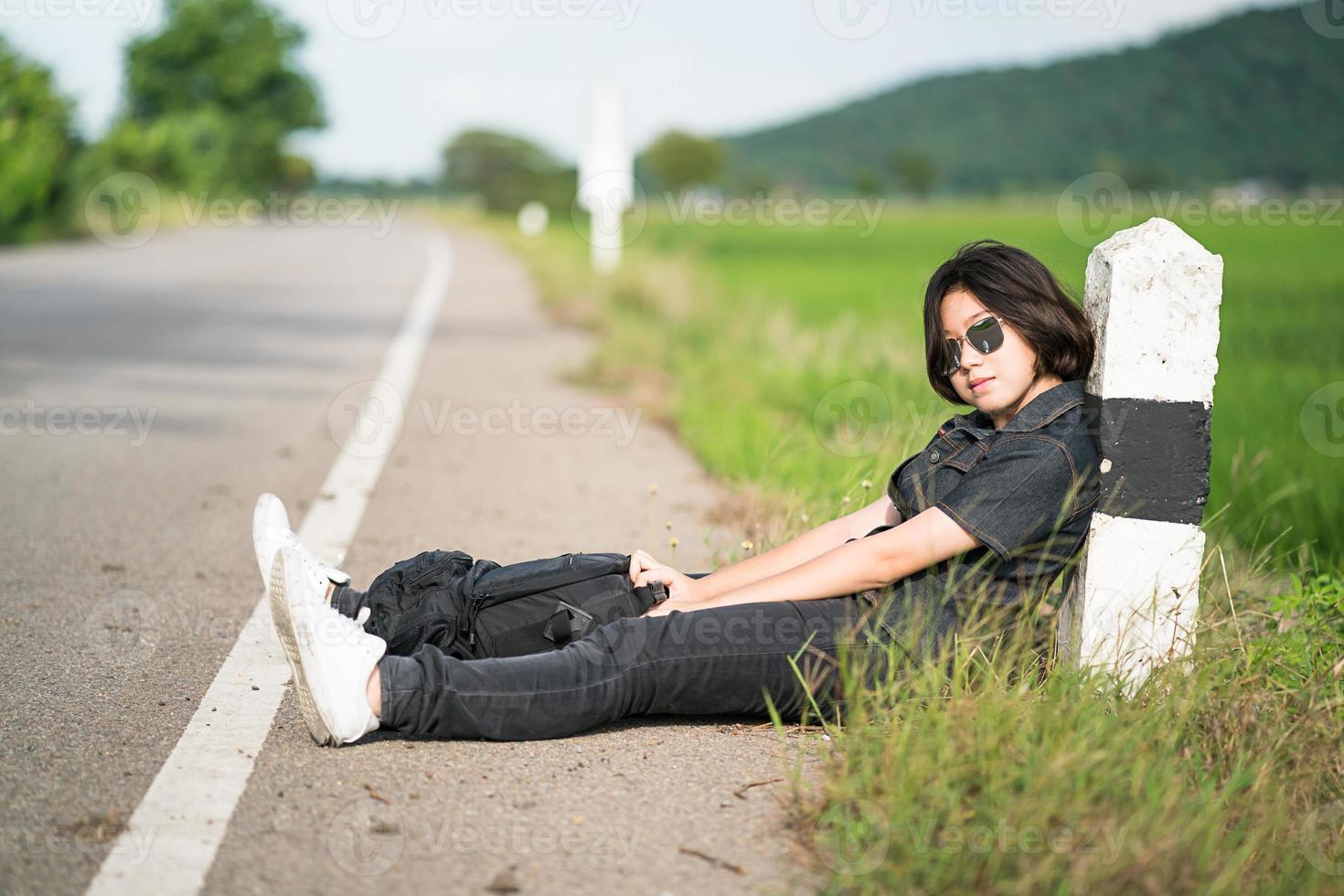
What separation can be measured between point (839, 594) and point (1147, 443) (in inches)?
33.0

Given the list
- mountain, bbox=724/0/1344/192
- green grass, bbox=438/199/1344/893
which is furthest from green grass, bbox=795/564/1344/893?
mountain, bbox=724/0/1344/192

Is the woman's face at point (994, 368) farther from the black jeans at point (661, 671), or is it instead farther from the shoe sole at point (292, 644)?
the shoe sole at point (292, 644)

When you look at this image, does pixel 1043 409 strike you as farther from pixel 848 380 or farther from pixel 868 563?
pixel 848 380

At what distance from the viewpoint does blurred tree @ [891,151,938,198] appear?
158750 millimetres

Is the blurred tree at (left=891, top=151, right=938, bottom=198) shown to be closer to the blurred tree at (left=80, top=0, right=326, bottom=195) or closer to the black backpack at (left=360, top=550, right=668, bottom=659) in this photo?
the blurred tree at (left=80, top=0, right=326, bottom=195)

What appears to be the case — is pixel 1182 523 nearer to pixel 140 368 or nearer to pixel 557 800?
pixel 557 800

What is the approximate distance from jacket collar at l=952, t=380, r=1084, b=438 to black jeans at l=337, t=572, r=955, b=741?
1.56 feet

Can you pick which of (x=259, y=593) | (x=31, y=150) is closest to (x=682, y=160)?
(x=31, y=150)

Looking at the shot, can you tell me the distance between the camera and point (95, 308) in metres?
14.0

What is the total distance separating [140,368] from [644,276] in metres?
7.13

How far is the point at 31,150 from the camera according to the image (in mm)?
24000

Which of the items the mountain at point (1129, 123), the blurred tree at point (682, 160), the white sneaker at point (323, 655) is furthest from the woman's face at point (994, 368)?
the blurred tree at point (682, 160)

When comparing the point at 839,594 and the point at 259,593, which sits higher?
the point at 839,594

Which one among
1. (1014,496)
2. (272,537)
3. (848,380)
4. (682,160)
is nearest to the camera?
(1014,496)
